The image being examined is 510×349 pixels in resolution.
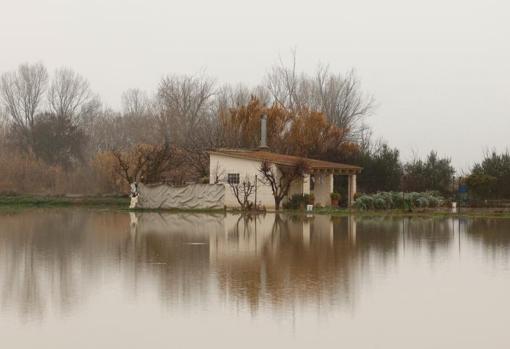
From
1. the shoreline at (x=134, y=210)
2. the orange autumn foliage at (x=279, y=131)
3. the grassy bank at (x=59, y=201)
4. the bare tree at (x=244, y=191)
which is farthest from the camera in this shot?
the orange autumn foliage at (x=279, y=131)

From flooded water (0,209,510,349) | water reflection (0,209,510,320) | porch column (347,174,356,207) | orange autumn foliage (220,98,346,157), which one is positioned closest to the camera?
flooded water (0,209,510,349)

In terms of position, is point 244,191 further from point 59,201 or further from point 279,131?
point 279,131

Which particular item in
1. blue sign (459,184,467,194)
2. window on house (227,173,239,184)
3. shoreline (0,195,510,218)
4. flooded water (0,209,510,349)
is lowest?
flooded water (0,209,510,349)

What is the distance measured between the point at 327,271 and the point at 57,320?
5921 mm

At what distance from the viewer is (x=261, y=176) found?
132 feet

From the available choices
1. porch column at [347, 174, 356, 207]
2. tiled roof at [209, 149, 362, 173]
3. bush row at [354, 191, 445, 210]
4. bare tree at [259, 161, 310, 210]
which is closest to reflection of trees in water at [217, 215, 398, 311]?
bush row at [354, 191, 445, 210]

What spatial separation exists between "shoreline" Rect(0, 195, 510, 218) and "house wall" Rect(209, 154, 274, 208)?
1.32m

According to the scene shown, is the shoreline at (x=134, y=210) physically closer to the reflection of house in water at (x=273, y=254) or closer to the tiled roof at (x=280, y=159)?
the tiled roof at (x=280, y=159)

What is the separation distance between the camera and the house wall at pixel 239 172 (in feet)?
133

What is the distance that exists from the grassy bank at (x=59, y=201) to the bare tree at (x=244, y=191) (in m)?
9.60

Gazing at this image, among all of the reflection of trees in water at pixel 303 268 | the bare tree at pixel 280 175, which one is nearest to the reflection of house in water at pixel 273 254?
the reflection of trees in water at pixel 303 268

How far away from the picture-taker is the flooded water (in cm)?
873

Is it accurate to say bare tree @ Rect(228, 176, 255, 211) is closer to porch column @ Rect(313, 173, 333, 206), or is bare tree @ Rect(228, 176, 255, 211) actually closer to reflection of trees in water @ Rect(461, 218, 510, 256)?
porch column @ Rect(313, 173, 333, 206)

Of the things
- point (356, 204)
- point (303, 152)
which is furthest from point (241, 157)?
point (303, 152)
